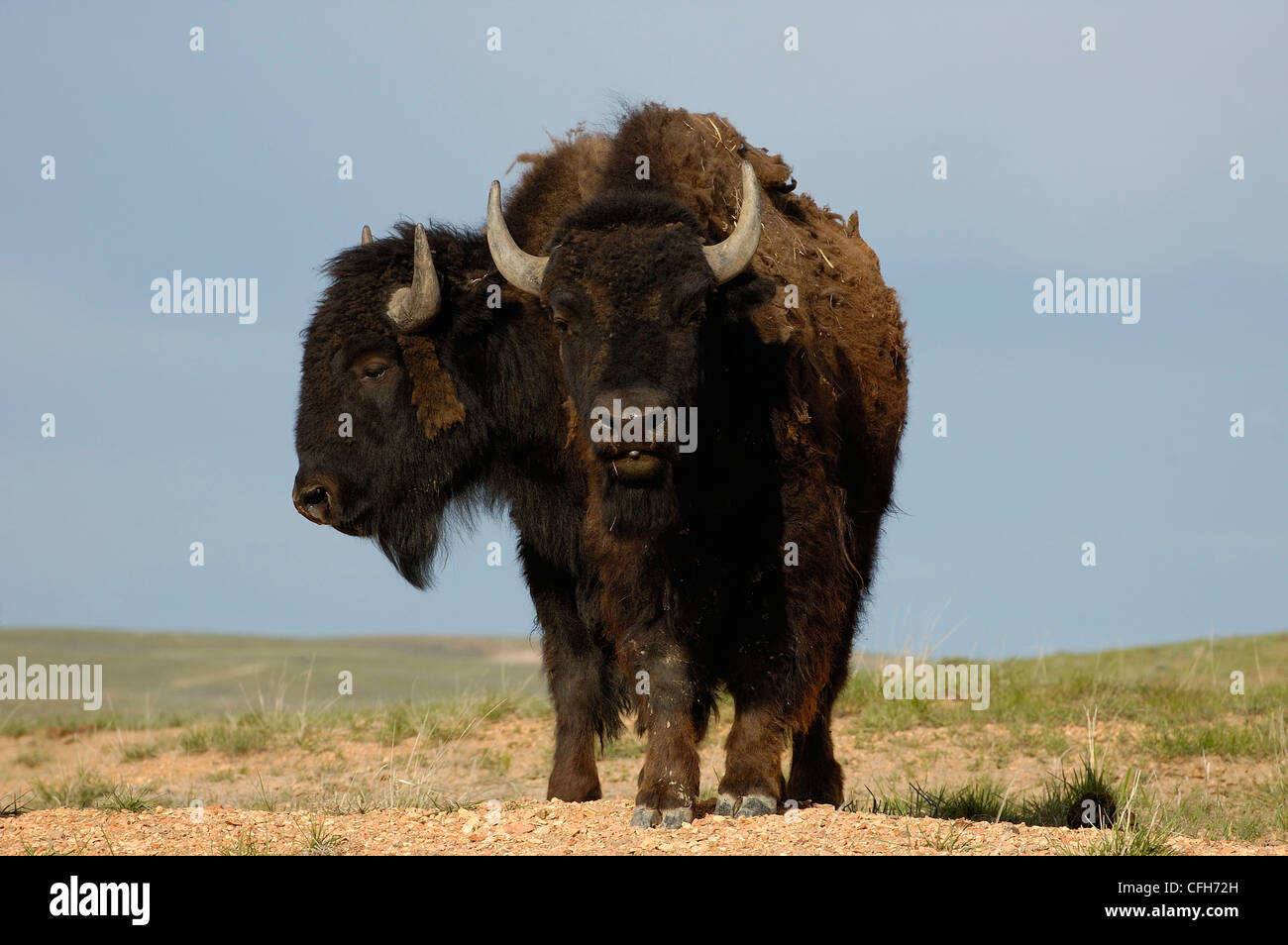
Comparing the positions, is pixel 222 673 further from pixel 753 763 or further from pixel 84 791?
pixel 753 763

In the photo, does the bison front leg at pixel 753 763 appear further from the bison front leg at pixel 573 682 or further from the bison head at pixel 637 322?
the bison front leg at pixel 573 682

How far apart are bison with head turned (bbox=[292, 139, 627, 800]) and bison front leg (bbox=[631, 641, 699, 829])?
4.47 feet

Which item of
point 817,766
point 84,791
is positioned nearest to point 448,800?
point 817,766

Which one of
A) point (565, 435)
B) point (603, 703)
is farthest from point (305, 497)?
point (603, 703)

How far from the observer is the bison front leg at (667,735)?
599cm

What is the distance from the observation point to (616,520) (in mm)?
6211

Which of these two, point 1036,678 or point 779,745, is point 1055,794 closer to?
point 779,745

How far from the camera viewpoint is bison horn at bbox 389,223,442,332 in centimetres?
763

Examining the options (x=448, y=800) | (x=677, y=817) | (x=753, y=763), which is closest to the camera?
(x=677, y=817)

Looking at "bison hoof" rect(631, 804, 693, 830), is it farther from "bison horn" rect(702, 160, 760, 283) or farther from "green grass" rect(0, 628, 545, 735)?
"green grass" rect(0, 628, 545, 735)

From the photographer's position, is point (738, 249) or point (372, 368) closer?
point (738, 249)

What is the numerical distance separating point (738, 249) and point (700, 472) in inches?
41.0

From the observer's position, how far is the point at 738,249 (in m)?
6.37
